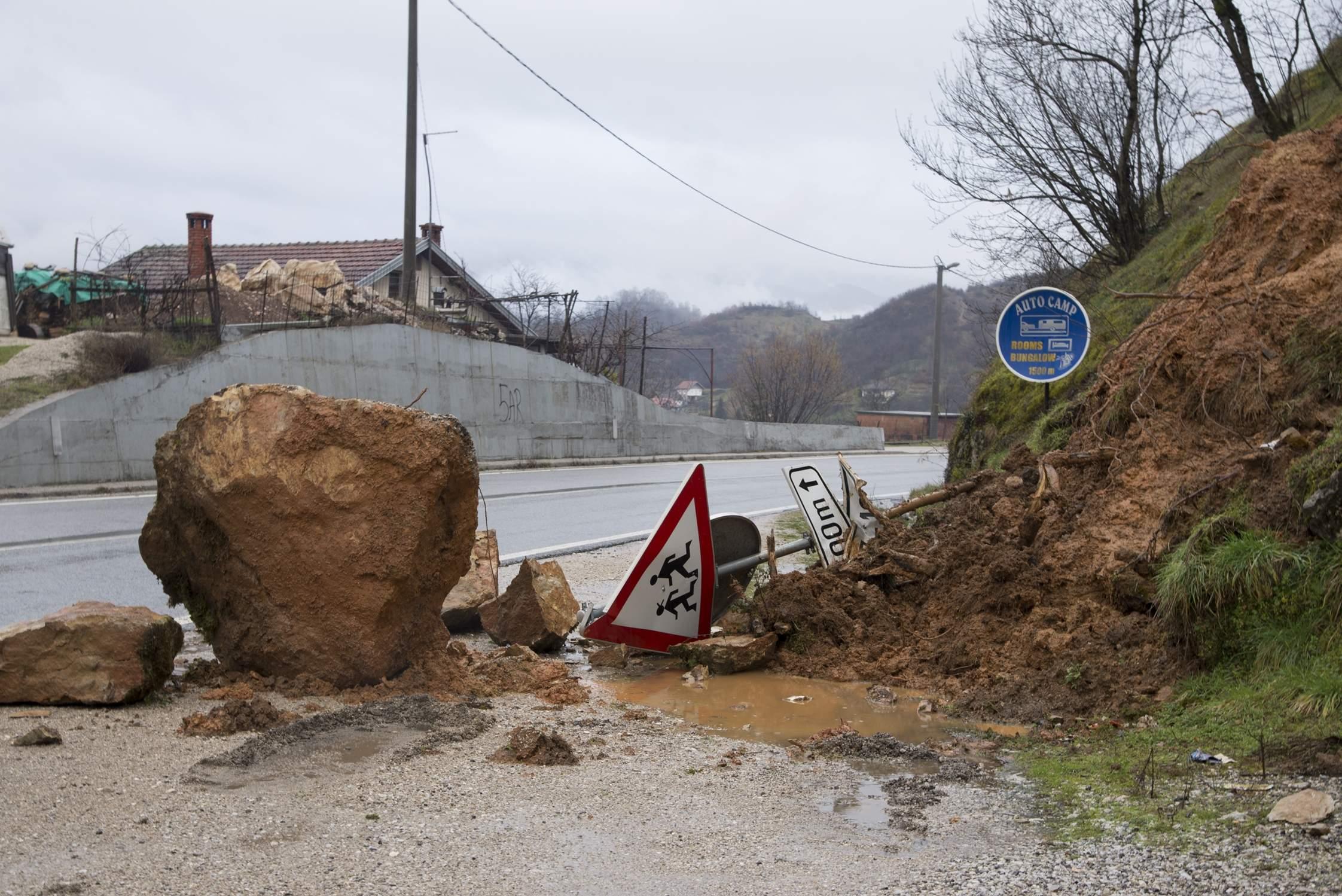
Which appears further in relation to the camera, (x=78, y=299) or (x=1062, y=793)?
(x=78, y=299)

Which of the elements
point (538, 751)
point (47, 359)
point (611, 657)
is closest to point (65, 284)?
point (47, 359)

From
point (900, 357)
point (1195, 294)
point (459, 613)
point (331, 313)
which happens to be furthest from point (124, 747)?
point (900, 357)

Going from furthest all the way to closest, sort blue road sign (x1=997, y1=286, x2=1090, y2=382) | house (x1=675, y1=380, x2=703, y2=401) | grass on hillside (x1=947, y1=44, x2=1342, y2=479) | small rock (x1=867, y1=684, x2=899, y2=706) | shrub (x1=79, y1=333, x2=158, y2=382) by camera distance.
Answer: house (x1=675, y1=380, x2=703, y2=401) < shrub (x1=79, y1=333, x2=158, y2=382) < grass on hillside (x1=947, y1=44, x2=1342, y2=479) < blue road sign (x1=997, y1=286, x2=1090, y2=382) < small rock (x1=867, y1=684, x2=899, y2=706)

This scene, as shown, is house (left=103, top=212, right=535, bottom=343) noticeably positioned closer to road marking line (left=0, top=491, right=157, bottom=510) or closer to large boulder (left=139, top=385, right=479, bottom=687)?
road marking line (left=0, top=491, right=157, bottom=510)

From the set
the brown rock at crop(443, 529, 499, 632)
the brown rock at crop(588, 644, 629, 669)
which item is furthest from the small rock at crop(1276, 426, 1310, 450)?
the brown rock at crop(443, 529, 499, 632)

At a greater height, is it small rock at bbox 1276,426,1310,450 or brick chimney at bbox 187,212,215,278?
brick chimney at bbox 187,212,215,278

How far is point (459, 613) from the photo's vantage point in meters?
7.89

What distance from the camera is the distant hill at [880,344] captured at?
297 ft

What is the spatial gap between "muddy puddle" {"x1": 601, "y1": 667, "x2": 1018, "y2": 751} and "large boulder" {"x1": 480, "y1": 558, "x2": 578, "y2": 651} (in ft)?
2.43

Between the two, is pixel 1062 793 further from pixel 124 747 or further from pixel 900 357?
pixel 900 357

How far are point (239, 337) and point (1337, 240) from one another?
2125cm

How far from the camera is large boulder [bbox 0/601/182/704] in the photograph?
17.4 feet

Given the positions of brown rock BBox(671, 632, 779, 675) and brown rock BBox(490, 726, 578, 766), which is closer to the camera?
brown rock BBox(490, 726, 578, 766)

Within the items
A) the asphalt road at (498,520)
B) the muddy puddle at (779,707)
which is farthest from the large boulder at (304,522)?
the asphalt road at (498,520)
